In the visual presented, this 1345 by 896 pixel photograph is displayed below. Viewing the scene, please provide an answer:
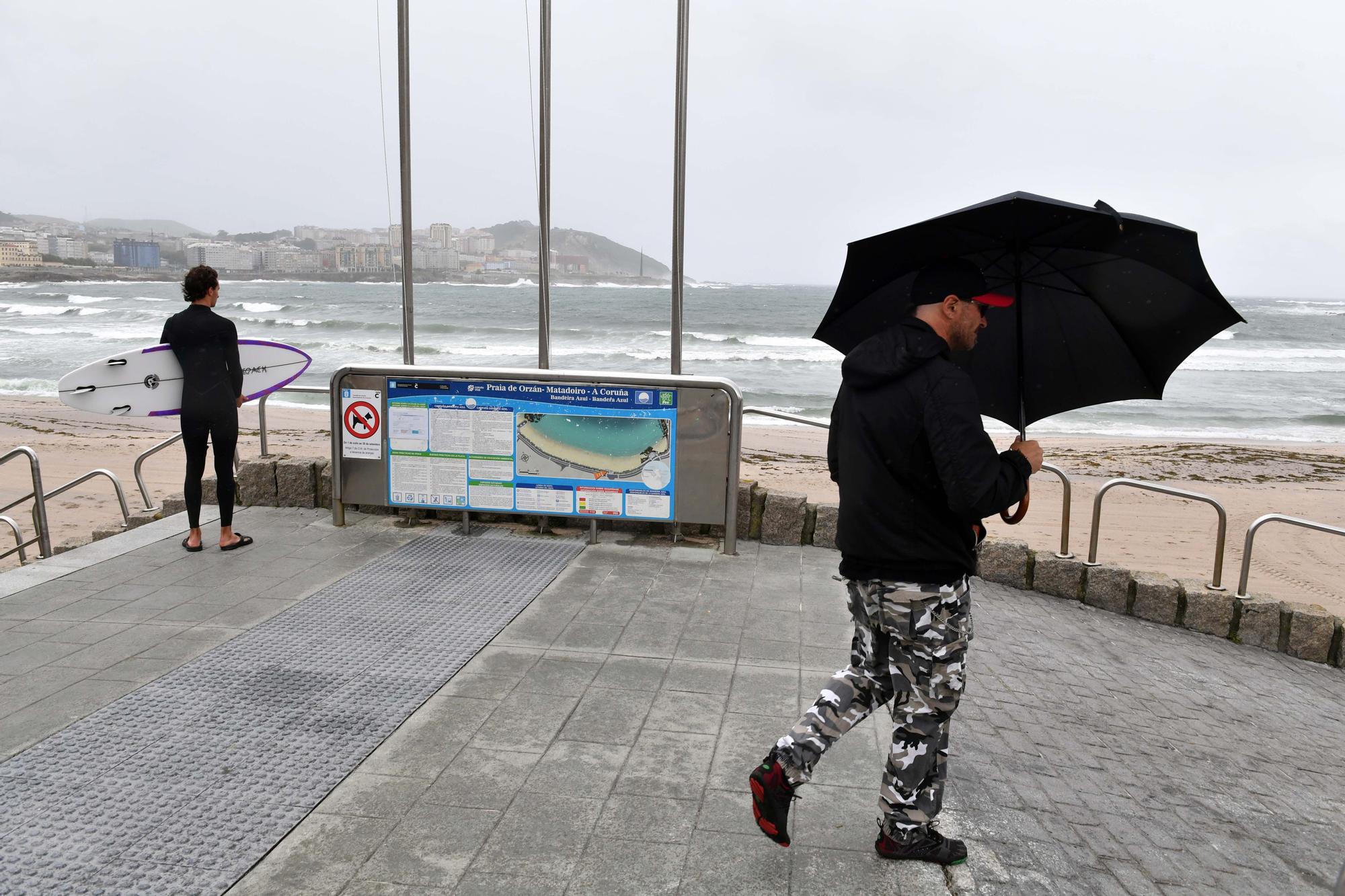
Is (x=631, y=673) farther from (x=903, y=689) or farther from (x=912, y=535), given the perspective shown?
(x=912, y=535)

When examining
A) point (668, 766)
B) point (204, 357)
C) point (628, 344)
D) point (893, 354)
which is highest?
point (893, 354)

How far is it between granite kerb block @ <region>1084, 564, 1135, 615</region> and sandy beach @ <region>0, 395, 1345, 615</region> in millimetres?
3396

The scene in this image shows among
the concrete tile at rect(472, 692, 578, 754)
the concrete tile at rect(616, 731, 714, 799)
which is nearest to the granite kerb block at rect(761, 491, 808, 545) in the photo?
the concrete tile at rect(472, 692, 578, 754)

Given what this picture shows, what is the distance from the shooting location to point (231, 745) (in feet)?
12.7

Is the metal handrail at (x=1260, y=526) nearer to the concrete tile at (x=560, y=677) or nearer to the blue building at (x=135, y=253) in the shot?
the concrete tile at (x=560, y=677)

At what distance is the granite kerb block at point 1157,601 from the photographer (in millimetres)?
6680

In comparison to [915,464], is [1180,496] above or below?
below

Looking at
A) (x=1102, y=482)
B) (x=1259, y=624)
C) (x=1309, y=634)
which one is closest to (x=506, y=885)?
(x=1259, y=624)

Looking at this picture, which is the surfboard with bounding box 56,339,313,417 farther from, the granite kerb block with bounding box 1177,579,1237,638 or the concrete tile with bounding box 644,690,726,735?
the granite kerb block with bounding box 1177,579,1237,638

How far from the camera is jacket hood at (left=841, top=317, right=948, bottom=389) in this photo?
2.81 m

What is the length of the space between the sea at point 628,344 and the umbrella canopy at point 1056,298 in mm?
3593

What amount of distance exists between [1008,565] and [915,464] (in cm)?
441

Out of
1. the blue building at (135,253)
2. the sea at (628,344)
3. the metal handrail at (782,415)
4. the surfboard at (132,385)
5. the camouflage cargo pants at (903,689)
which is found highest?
the blue building at (135,253)

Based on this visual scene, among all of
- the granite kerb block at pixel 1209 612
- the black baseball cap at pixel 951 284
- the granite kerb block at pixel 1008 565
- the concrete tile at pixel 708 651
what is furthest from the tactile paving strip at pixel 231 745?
the granite kerb block at pixel 1209 612
